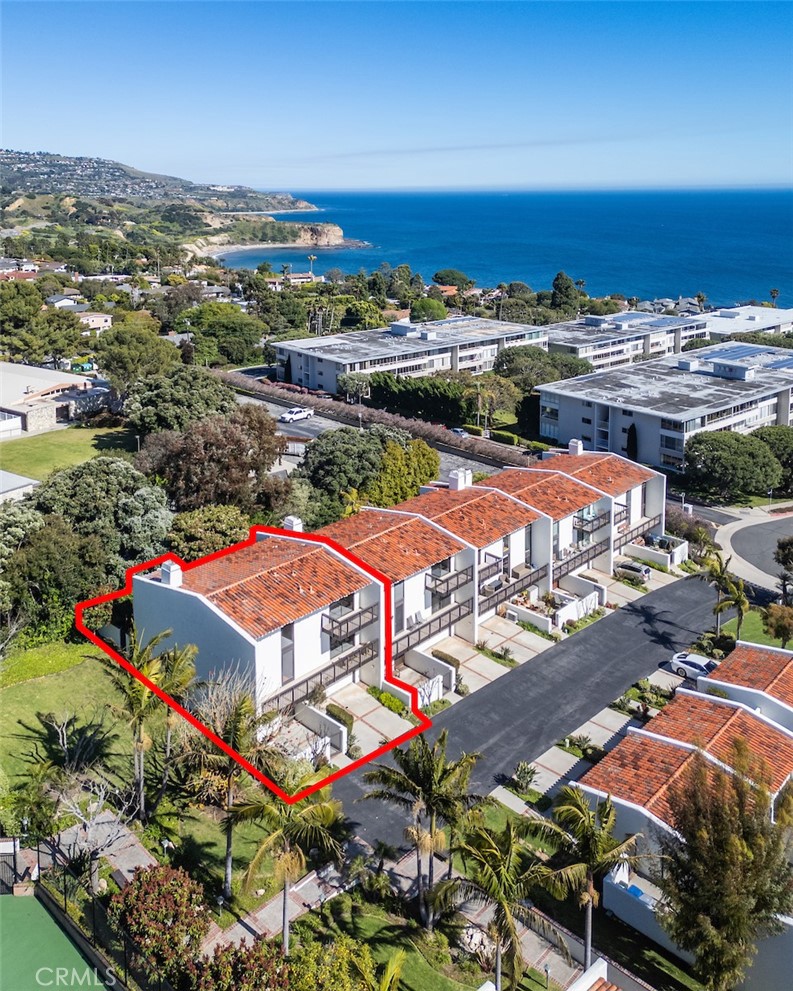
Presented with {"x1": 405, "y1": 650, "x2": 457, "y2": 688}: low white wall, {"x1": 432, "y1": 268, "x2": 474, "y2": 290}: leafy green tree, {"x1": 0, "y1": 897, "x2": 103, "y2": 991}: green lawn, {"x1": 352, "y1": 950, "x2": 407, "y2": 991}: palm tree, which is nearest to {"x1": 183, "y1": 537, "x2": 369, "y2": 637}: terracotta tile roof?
{"x1": 405, "y1": 650, "x2": 457, "y2": 688}: low white wall

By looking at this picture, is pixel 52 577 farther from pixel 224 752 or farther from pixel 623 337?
pixel 623 337

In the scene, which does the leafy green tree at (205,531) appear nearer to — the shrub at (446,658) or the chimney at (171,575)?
the chimney at (171,575)

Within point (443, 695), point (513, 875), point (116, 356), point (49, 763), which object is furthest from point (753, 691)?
point (116, 356)

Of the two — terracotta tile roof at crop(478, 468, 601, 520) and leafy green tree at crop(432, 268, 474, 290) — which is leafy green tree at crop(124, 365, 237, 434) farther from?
leafy green tree at crop(432, 268, 474, 290)

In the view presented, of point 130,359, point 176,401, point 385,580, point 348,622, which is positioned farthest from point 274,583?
point 130,359

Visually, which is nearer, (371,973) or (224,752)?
(371,973)

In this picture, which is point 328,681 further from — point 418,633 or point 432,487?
point 432,487
